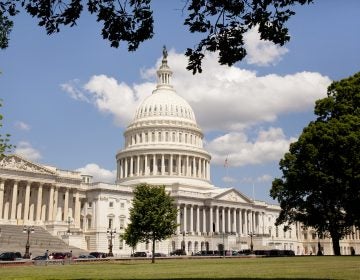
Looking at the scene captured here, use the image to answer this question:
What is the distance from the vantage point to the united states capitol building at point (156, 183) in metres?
104

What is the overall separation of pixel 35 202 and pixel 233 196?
188 feet

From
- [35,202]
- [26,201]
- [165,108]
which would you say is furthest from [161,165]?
[26,201]

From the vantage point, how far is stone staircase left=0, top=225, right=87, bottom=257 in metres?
84.1

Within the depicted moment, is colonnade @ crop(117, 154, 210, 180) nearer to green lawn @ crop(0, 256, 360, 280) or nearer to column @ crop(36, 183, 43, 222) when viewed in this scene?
column @ crop(36, 183, 43, 222)

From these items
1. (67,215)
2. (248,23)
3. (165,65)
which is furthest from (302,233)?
(248,23)

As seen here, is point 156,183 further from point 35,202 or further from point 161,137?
point 35,202

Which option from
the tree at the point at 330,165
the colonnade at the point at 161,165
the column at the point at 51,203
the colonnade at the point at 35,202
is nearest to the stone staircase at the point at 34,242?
the colonnade at the point at 35,202

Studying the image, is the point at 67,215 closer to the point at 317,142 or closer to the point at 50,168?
the point at 50,168

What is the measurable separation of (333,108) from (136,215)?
1126 inches

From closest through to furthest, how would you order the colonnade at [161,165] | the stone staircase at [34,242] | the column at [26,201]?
the stone staircase at [34,242] → the column at [26,201] → the colonnade at [161,165]

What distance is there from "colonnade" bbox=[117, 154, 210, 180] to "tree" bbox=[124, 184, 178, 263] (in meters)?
70.4

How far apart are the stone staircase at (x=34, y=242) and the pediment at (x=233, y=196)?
173ft

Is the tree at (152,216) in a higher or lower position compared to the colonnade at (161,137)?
lower

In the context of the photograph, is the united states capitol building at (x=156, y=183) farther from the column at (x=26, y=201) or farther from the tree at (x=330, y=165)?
the tree at (x=330, y=165)
